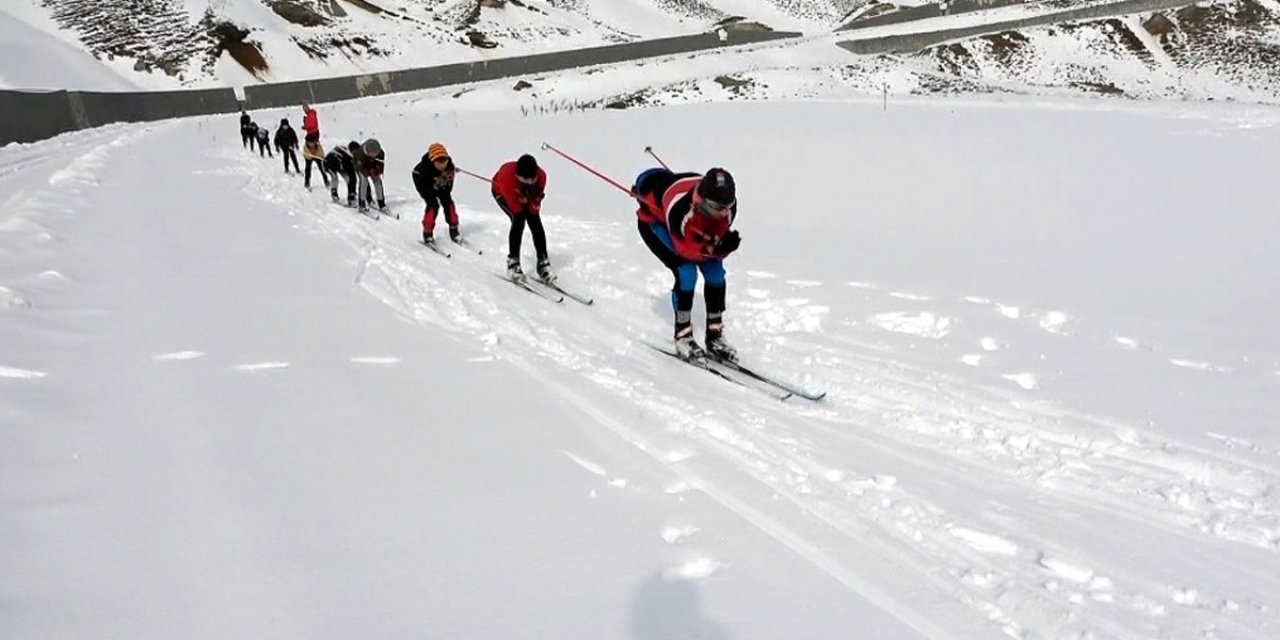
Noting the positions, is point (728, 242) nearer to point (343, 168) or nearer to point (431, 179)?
point (431, 179)

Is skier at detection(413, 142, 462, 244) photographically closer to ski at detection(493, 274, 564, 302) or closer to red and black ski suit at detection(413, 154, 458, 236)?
red and black ski suit at detection(413, 154, 458, 236)

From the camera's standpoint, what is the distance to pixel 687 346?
5797 mm

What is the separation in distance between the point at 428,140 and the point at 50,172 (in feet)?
30.4

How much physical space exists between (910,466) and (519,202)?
5.13 meters

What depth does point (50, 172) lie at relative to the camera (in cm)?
1259

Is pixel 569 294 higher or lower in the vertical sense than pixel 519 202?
lower

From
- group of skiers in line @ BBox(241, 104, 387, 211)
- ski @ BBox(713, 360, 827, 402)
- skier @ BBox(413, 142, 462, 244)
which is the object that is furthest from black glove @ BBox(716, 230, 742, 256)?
group of skiers in line @ BBox(241, 104, 387, 211)

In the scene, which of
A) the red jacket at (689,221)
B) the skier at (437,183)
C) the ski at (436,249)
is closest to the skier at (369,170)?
the skier at (437,183)

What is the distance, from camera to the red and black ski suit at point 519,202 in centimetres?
783

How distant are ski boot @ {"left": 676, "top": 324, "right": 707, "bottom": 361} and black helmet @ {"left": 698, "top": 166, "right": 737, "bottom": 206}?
1162 mm

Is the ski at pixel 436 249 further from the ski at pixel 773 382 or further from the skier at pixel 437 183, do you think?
the ski at pixel 773 382

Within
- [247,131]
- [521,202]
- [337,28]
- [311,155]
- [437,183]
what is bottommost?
[521,202]

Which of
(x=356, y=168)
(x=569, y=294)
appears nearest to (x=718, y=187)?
(x=569, y=294)

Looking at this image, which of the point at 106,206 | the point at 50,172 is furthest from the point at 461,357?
the point at 50,172
